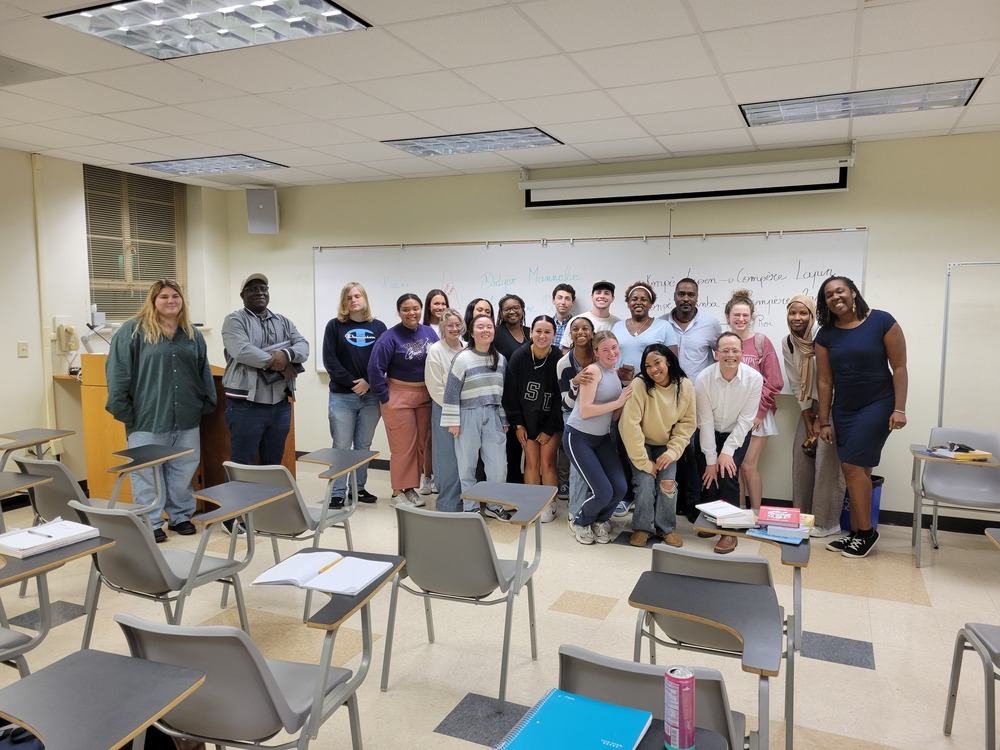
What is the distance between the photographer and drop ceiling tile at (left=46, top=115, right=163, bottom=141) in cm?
423

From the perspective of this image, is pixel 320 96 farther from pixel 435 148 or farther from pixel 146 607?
pixel 146 607

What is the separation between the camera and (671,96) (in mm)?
3662

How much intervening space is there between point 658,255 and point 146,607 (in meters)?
4.10

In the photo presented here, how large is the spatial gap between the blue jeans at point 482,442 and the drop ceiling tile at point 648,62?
2.17m

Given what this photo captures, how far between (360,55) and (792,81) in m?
2.08

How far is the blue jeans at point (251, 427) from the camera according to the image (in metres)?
4.43

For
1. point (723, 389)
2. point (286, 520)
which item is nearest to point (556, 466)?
point (723, 389)

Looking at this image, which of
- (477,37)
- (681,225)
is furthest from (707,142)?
(477,37)

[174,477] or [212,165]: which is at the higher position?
[212,165]

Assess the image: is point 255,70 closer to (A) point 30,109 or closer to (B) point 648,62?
(A) point 30,109

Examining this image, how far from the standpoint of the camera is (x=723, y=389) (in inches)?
167

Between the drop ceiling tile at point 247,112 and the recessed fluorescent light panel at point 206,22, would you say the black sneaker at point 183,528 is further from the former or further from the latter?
the recessed fluorescent light panel at point 206,22

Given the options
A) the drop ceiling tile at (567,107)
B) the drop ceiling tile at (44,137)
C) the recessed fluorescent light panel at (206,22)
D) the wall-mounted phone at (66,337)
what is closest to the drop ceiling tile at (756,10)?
the drop ceiling tile at (567,107)

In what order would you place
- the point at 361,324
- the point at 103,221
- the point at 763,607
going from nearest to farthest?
1. the point at 763,607
2. the point at 361,324
3. the point at 103,221
